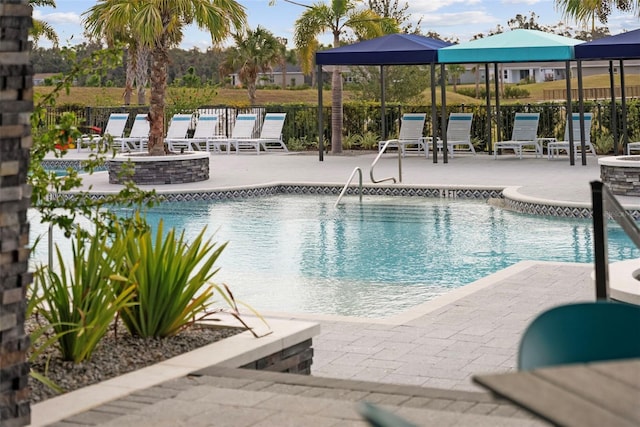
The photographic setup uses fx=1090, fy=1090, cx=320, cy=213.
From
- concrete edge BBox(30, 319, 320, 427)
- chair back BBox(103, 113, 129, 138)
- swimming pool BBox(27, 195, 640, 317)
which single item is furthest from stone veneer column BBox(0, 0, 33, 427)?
chair back BBox(103, 113, 129, 138)

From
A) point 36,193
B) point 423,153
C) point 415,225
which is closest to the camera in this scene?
point 36,193

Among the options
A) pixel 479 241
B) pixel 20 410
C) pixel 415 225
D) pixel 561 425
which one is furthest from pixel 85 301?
pixel 415 225

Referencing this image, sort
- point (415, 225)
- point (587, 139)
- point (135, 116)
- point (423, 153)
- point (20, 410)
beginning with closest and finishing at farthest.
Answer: point (20, 410)
point (415, 225)
point (587, 139)
point (423, 153)
point (135, 116)

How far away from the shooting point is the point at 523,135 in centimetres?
2162

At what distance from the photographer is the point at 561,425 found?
7.48ft

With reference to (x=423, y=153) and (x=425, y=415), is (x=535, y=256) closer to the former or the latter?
(x=425, y=415)

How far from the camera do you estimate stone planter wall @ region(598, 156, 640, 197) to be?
1354 cm

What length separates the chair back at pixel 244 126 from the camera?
82.5ft

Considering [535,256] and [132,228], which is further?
[535,256]

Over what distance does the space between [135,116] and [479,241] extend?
17740 millimetres

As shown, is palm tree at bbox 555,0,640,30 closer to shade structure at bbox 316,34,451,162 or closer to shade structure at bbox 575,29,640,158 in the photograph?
shade structure at bbox 316,34,451,162

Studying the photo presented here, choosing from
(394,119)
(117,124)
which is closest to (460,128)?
(394,119)

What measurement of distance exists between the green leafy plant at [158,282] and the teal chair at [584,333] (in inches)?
106

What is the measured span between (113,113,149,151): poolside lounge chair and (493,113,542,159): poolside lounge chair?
829 centimetres
